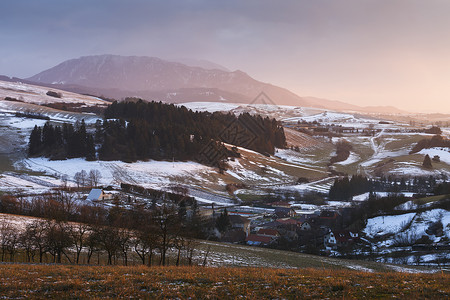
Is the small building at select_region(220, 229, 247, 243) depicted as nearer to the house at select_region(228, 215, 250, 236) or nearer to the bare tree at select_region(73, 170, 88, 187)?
the house at select_region(228, 215, 250, 236)

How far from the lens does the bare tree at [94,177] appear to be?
8550cm

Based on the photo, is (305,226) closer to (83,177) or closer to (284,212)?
(284,212)

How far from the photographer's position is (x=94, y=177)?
89.2 m

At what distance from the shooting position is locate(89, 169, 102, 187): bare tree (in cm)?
8550

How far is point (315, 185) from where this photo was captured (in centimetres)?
11231

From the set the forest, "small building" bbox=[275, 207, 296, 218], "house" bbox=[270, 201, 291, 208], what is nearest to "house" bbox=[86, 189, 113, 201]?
"small building" bbox=[275, 207, 296, 218]

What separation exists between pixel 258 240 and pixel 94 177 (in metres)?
52.2

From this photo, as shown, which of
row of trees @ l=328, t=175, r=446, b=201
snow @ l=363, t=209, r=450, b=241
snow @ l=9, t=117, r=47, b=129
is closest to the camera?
snow @ l=363, t=209, r=450, b=241

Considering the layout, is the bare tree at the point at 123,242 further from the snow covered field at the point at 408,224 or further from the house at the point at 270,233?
the snow covered field at the point at 408,224

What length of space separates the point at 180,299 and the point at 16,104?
202m

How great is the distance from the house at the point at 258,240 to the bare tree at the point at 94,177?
4506 cm

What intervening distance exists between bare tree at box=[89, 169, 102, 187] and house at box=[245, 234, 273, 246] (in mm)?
45057

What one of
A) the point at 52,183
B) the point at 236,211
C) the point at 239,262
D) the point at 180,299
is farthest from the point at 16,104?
the point at 180,299

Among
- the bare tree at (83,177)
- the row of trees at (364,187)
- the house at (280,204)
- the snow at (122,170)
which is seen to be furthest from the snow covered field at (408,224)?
the bare tree at (83,177)
